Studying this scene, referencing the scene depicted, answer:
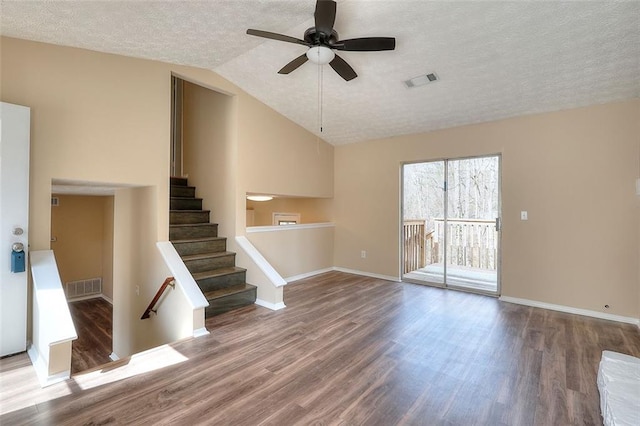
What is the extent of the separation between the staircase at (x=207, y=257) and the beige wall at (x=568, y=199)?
365cm

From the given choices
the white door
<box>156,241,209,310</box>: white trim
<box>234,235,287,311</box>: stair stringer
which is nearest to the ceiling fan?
the white door

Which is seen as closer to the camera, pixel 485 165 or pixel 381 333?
pixel 381 333

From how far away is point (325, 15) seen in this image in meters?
2.22

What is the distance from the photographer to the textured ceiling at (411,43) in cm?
243

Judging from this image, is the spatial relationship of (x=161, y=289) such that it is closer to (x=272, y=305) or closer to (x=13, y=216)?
(x=272, y=305)

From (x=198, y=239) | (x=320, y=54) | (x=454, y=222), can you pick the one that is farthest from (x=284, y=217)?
(x=320, y=54)

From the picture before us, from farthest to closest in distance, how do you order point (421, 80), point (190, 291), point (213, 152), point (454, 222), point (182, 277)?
point (454, 222), point (213, 152), point (421, 80), point (182, 277), point (190, 291)

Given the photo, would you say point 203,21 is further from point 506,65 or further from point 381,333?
point 381,333

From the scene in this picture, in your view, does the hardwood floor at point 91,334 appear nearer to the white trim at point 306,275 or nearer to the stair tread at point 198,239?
the stair tread at point 198,239

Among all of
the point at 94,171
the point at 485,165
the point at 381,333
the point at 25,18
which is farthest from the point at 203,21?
the point at 485,165

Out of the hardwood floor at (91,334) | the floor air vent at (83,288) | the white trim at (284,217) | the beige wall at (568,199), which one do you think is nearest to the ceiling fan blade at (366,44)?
the beige wall at (568,199)

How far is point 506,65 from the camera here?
309cm

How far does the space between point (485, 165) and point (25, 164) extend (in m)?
5.49

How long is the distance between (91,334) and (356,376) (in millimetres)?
5171
